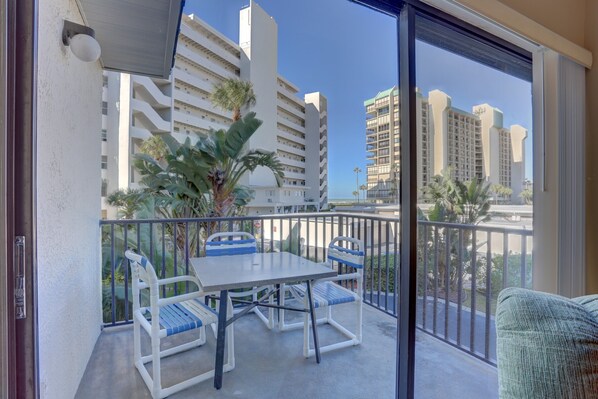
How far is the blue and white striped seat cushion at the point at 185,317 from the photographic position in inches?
68.3

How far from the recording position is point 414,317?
4.60 ft

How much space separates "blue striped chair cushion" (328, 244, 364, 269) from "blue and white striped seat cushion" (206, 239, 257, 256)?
73 cm

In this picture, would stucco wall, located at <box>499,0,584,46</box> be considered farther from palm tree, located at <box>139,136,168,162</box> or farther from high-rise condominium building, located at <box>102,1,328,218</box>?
palm tree, located at <box>139,136,168,162</box>

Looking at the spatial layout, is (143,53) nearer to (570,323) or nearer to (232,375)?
(232,375)

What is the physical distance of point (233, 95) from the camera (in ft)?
27.8

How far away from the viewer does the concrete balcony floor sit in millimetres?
1753

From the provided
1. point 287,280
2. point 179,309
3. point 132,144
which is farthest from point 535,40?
point 132,144

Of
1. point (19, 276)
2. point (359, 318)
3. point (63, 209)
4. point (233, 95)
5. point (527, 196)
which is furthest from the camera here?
point (233, 95)

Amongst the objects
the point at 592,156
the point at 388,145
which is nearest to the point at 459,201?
the point at 388,145

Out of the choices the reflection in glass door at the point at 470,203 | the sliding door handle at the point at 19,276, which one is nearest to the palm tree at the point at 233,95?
the reflection in glass door at the point at 470,203

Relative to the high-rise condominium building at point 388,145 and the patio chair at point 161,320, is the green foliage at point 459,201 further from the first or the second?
the patio chair at point 161,320

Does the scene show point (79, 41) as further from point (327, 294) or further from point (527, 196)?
point (527, 196)

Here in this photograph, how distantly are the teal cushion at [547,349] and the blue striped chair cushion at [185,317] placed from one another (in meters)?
1.57

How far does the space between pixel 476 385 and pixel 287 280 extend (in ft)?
4.34
